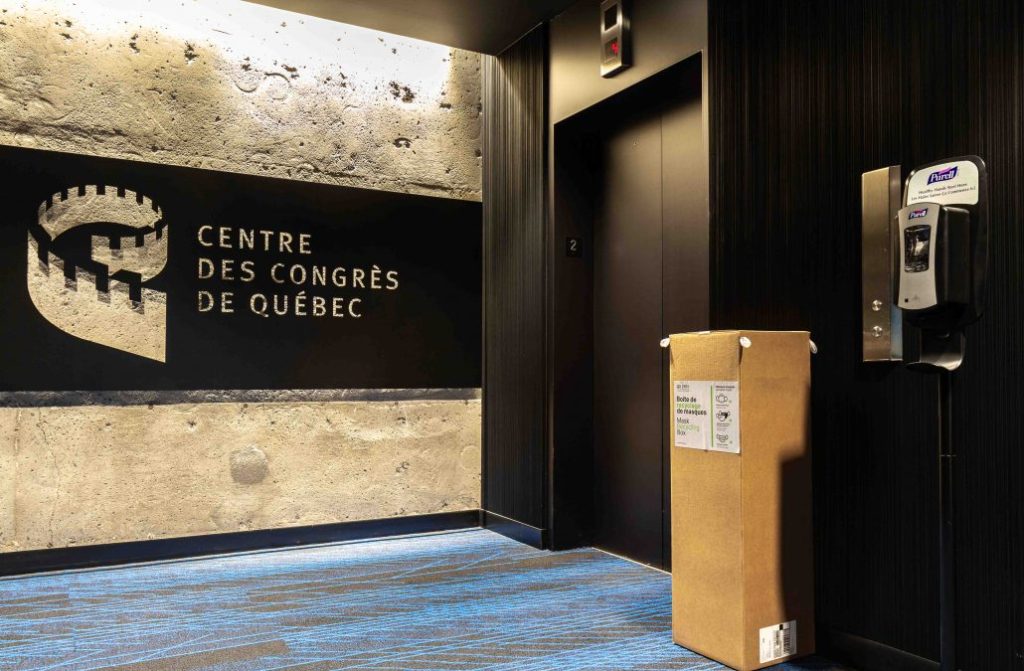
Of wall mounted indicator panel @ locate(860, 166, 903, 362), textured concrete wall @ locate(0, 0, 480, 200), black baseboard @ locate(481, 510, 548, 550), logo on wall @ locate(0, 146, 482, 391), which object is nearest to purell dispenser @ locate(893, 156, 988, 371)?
wall mounted indicator panel @ locate(860, 166, 903, 362)

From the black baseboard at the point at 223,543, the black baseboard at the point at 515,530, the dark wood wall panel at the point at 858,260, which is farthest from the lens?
the black baseboard at the point at 515,530

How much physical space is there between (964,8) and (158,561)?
3977 mm

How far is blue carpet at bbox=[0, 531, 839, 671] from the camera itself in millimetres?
2469

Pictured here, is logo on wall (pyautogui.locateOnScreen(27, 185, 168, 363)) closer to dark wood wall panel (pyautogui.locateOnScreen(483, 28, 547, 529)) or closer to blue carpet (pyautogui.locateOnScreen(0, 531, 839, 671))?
blue carpet (pyautogui.locateOnScreen(0, 531, 839, 671))

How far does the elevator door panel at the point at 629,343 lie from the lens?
3.63 m

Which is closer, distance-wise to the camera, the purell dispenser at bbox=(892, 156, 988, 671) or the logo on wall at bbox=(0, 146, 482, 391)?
the purell dispenser at bbox=(892, 156, 988, 671)

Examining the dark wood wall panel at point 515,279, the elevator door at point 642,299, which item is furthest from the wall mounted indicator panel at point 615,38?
the dark wood wall panel at point 515,279

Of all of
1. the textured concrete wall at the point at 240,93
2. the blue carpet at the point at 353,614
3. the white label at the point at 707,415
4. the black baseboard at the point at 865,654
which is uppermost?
the textured concrete wall at the point at 240,93

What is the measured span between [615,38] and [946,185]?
Answer: 1.84 meters

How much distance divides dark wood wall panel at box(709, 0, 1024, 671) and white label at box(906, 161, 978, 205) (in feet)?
0.24

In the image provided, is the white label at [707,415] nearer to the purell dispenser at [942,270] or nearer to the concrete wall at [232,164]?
the purell dispenser at [942,270]

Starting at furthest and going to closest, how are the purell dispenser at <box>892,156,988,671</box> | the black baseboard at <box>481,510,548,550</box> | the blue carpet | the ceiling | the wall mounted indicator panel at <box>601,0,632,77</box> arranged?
1. the black baseboard at <box>481,510,548,550</box>
2. the ceiling
3. the wall mounted indicator panel at <box>601,0,632,77</box>
4. the blue carpet
5. the purell dispenser at <box>892,156,988,671</box>

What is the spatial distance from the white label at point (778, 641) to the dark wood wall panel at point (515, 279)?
1716 millimetres

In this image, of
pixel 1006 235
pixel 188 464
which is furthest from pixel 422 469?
pixel 1006 235
